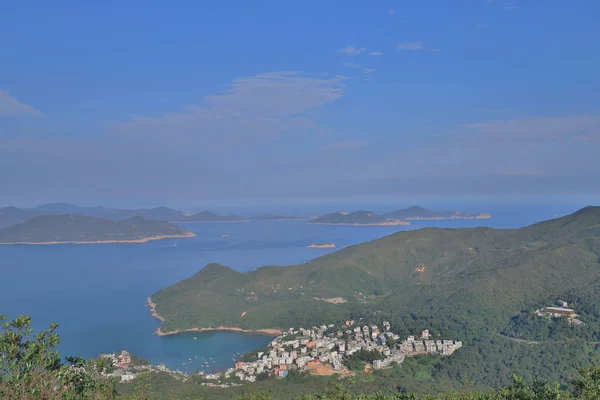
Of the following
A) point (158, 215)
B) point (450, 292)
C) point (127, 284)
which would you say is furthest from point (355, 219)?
point (450, 292)

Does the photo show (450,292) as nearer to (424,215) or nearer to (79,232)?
(79,232)

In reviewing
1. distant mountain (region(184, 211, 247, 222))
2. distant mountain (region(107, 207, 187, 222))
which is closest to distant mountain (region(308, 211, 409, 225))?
distant mountain (region(184, 211, 247, 222))

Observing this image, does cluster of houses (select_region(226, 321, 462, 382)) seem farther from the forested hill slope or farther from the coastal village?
the forested hill slope

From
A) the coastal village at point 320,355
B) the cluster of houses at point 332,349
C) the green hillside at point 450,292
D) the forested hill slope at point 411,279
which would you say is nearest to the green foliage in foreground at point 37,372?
the coastal village at point 320,355

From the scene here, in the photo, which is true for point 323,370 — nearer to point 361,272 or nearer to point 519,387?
point 519,387

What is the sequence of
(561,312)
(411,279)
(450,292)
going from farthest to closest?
(411,279) → (450,292) → (561,312)

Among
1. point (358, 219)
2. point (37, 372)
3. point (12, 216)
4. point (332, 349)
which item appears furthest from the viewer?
point (358, 219)
